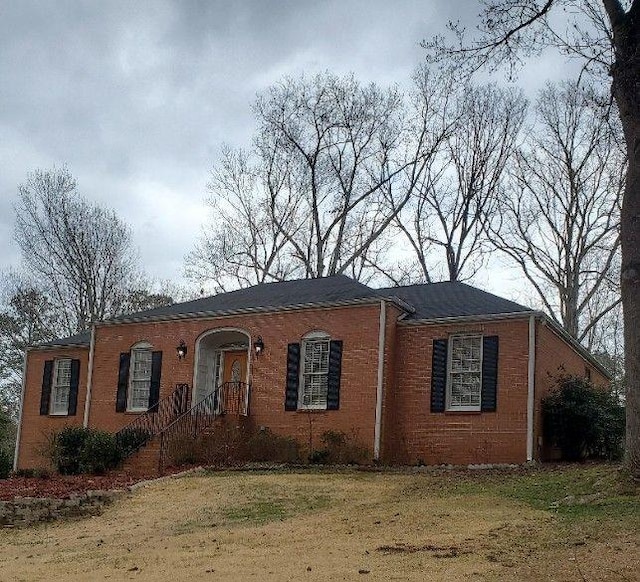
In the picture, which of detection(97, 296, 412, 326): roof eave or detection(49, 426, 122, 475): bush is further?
detection(97, 296, 412, 326): roof eave

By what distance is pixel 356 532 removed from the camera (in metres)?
10.2

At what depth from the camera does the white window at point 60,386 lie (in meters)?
24.4

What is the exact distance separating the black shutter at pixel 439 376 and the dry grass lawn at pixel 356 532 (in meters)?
3.57

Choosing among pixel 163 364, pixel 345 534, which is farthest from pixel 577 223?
pixel 345 534

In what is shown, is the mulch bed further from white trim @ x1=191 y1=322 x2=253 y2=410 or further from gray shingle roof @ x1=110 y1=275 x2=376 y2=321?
gray shingle roof @ x1=110 y1=275 x2=376 y2=321

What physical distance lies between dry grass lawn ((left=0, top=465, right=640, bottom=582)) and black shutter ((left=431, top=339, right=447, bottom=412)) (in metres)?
3.57

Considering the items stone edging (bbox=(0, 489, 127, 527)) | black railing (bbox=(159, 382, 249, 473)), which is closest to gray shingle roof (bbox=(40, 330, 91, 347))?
black railing (bbox=(159, 382, 249, 473))

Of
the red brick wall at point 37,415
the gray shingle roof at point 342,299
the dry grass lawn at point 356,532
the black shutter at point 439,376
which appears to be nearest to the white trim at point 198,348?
the gray shingle roof at point 342,299

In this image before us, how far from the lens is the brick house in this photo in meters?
18.0

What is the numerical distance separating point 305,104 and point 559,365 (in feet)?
59.2

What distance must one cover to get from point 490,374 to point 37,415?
13808 mm

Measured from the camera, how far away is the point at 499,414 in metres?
17.8

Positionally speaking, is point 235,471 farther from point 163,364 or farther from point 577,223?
point 577,223

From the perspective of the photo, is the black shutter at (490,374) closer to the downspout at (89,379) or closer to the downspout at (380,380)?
the downspout at (380,380)
